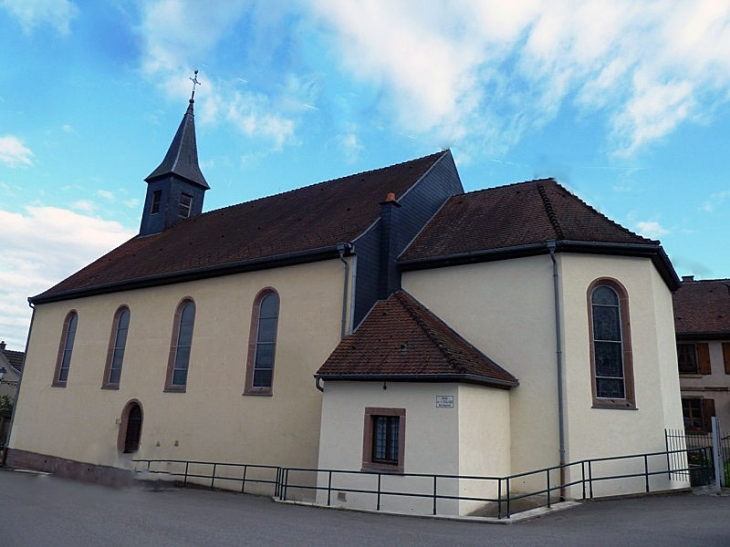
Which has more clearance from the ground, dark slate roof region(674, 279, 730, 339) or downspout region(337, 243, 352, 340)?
dark slate roof region(674, 279, 730, 339)

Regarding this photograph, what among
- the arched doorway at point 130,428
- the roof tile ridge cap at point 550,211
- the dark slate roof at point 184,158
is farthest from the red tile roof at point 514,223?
the dark slate roof at point 184,158

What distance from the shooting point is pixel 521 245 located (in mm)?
13508

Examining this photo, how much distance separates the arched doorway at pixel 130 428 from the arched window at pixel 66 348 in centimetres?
503

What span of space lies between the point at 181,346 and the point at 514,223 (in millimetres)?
10702

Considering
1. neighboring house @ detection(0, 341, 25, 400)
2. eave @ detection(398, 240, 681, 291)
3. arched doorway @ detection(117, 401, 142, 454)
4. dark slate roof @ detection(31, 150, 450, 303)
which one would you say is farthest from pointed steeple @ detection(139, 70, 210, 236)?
neighboring house @ detection(0, 341, 25, 400)

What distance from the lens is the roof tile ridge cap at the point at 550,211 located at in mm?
13393

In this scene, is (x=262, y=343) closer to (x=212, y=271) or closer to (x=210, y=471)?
(x=212, y=271)

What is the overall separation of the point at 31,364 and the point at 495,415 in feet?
66.3

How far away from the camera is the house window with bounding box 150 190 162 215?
2655 cm

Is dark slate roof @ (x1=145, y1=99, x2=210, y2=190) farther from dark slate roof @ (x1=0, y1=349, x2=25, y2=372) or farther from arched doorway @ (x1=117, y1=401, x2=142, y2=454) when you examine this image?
dark slate roof @ (x1=0, y1=349, x2=25, y2=372)

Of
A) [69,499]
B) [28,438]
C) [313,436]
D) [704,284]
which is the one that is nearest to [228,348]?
[313,436]

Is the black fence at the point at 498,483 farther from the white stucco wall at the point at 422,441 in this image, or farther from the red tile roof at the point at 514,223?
the red tile roof at the point at 514,223

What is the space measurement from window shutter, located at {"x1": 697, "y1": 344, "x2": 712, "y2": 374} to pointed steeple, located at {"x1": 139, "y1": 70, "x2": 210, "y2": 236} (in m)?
23.0

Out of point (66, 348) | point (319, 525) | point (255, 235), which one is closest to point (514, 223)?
point (255, 235)
